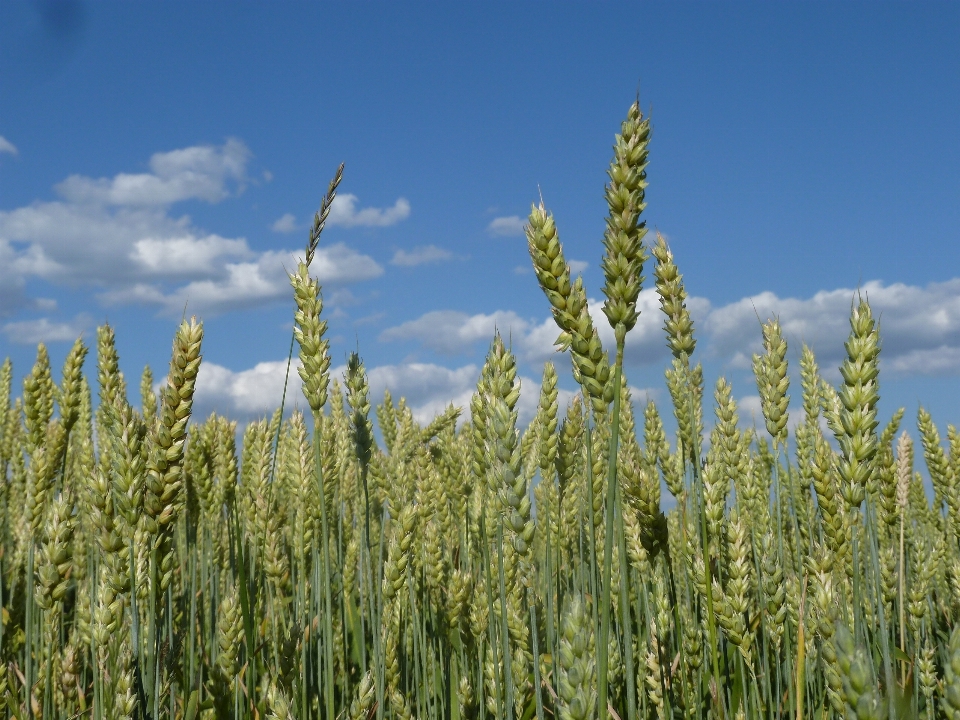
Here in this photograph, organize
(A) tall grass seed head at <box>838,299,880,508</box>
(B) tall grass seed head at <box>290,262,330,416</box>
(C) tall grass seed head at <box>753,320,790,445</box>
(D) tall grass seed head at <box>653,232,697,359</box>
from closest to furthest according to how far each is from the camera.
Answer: (A) tall grass seed head at <box>838,299,880,508</box> → (B) tall grass seed head at <box>290,262,330,416</box> → (D) tall grass seed head at <box>653,232,697,359</box> → (C) tall grass seed head at <box>753,320,790,445</box>

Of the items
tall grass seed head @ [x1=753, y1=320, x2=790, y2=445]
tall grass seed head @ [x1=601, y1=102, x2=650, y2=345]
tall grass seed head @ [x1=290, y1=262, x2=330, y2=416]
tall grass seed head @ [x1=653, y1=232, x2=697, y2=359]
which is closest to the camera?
tall grass seed head @ [x1=601, y1=102, x2=650, y2=345]

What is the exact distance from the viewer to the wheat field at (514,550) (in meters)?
1.61

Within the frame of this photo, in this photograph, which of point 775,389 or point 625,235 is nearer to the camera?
point 625,235

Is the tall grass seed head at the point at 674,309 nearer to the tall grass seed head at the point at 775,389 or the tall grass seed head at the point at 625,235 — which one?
the tall grass seed head at the point at 775,389

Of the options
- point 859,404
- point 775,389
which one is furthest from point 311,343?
point 775,389

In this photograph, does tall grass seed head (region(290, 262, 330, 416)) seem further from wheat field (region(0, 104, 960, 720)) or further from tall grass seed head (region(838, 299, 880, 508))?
tall grass seed head (region(838, 299, 880, 508))

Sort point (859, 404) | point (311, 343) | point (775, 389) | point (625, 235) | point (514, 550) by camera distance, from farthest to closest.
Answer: point (775, 389) → point (514, 550) → point (311, 343) → point (859, 404) → point (625, 235)

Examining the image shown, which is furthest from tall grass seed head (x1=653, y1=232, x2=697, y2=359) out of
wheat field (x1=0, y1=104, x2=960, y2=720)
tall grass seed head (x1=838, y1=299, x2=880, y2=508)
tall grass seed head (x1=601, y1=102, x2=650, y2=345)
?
tall grass seed head (x1=601, y1=102, x2=650, y2=345)

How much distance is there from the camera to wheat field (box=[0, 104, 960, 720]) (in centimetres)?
161

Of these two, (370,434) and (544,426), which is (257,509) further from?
(544,426)

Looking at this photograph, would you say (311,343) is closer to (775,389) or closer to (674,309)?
(674,309)

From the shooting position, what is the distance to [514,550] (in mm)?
2400

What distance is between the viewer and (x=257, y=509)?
10.4ft

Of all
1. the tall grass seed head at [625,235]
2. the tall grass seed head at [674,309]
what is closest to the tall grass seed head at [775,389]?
the tall grass seed head at [674,309]
